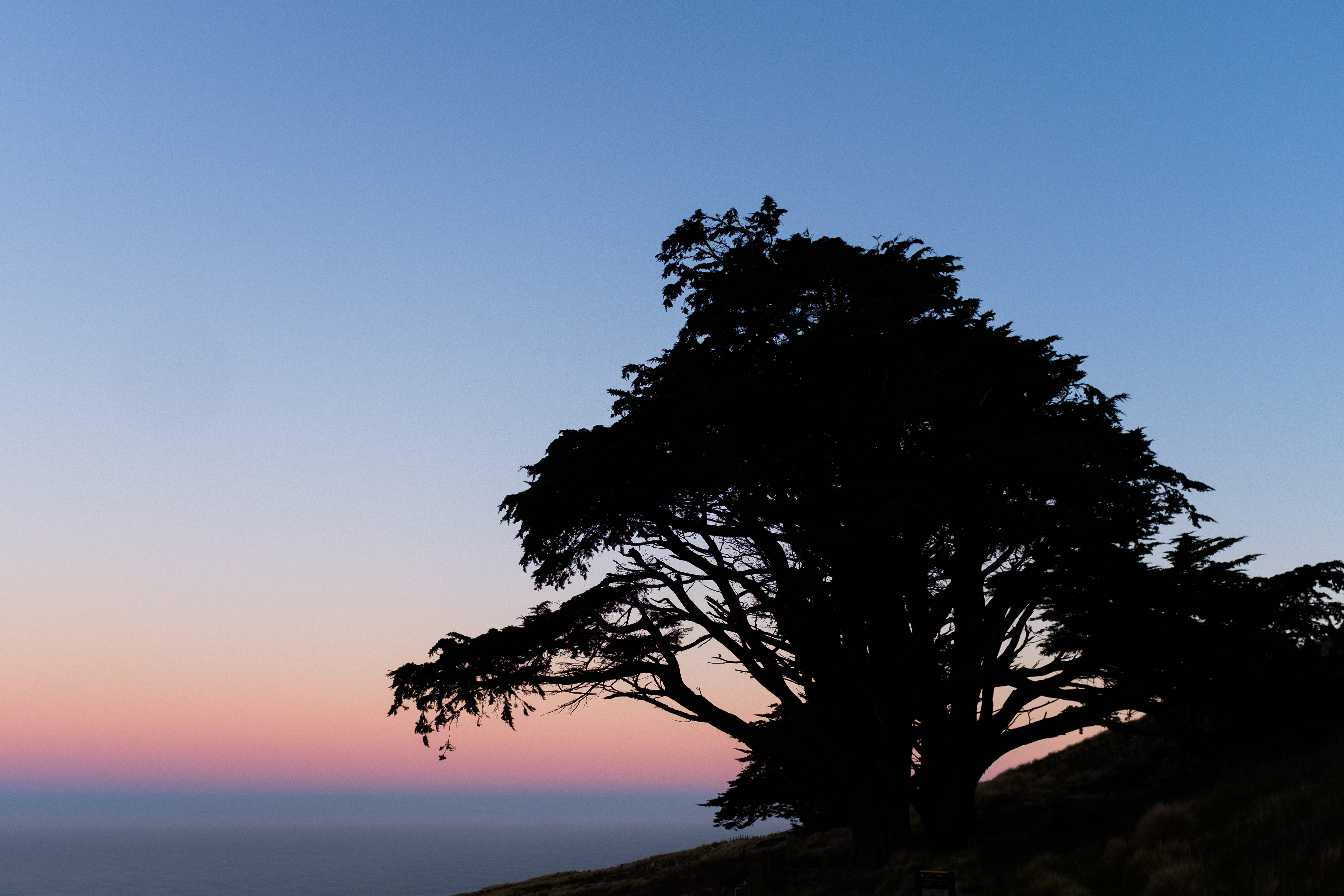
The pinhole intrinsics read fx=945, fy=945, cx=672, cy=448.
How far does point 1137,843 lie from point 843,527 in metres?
7.13

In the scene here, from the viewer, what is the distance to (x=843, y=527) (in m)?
18.3

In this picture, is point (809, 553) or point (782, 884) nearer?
point (809, 553)

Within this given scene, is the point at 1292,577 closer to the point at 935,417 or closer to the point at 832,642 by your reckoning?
the point at 935,417

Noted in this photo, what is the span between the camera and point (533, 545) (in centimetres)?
2033

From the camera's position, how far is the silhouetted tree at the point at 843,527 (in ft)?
63.2

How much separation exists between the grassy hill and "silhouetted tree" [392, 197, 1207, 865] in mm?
2006

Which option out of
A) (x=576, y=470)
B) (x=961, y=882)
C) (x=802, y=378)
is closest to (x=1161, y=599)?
(x=961, y=882)

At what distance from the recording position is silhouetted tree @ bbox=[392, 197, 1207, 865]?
63.2ft

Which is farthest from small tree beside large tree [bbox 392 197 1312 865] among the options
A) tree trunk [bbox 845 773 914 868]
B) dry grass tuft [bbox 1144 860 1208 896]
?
dry grass tuft [bbox 1144 860 1208 896]

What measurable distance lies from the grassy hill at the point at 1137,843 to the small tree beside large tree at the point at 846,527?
6.34 feet

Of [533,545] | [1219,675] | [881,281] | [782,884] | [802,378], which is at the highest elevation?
[881,281]

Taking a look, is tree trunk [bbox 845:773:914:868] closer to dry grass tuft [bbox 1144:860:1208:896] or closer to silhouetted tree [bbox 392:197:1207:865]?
silhouetted tree [bbox 392:197:1207:865]

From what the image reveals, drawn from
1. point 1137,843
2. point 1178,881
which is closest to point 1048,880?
point 1137,843

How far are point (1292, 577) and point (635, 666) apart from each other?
46.0 feet
